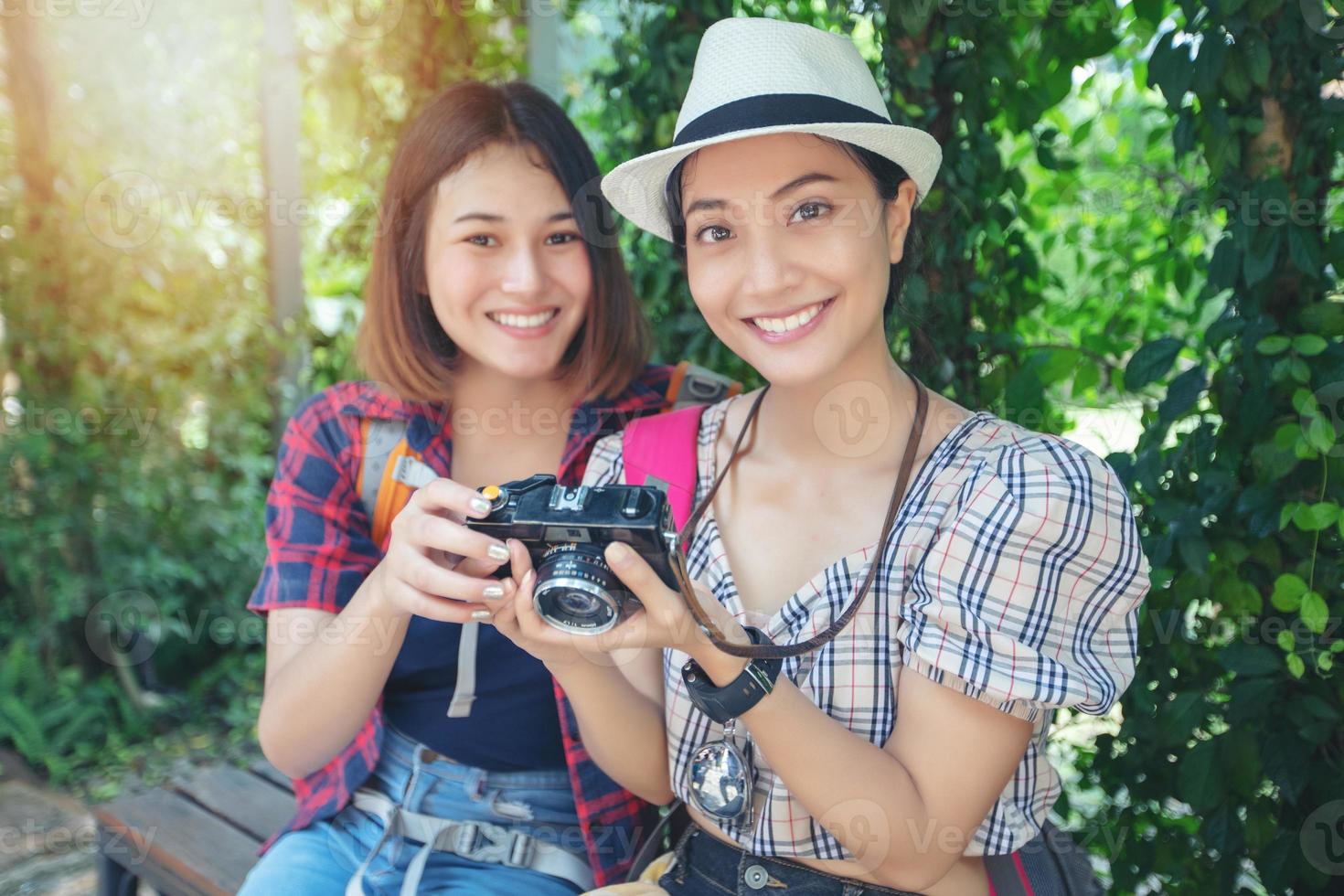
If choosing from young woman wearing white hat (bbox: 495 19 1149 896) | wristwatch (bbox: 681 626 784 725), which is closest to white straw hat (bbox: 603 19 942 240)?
young woman wearing white hat (bbox: 495 19 1149 896)

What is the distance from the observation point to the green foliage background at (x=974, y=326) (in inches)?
73.8

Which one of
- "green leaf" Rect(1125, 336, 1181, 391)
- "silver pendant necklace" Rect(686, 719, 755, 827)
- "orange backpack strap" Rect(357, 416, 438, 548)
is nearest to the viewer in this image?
"silver pendant necklace" Rect(686, 719, 755, 827)

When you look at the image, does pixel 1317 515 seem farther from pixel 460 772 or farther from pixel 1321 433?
pixel 460 772

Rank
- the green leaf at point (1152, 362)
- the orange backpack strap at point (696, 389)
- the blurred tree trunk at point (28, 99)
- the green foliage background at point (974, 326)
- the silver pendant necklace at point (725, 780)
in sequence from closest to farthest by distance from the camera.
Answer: the silver pendant necklace at point (725, 780), the green foliage background at point (974, 326), the green leaf at point (1152, 362), the orange backpack strap at point (696, 389), the blurred tree trunk at point (28, 99)

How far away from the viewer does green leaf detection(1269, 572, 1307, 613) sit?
6.02 feet

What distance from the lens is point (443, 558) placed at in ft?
5.46

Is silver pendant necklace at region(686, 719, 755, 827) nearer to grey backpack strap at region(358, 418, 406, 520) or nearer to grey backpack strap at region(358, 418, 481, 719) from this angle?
grey backpack strap at region(358, 418, 481, 719)

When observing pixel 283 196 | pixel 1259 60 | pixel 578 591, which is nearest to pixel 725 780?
pixel 578 591

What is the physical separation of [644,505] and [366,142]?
295cm

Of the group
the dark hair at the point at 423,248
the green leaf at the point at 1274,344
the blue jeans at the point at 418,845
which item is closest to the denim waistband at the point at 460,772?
the blue jeans at the point at 418,845

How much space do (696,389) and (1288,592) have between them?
1.16 m

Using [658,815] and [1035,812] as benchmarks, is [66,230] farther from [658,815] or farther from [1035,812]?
[1035,812]

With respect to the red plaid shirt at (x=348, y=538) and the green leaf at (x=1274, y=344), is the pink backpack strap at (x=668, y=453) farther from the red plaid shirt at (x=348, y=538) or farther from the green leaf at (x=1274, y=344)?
the green leaf at (x=1274, y=344)

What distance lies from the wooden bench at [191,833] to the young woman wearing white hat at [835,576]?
1.08 m
